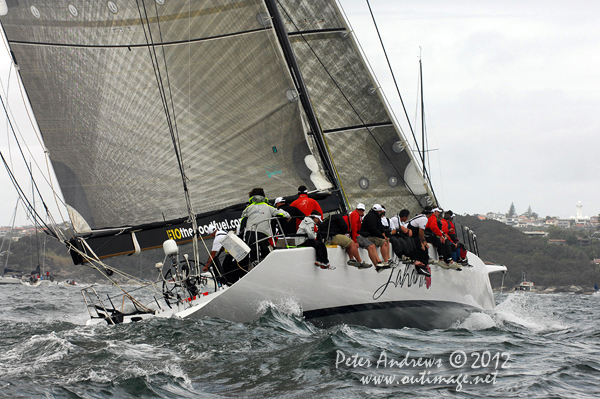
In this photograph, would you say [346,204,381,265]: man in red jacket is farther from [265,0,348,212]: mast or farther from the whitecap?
the whitecap

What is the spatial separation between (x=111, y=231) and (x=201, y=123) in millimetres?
1976

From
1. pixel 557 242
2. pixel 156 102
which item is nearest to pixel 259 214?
pixel 156 102

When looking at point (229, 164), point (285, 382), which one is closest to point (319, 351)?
point (285, 382)

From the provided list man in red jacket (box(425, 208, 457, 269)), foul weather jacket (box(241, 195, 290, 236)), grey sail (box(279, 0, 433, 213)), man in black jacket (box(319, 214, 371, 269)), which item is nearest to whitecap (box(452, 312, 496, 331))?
man in red jacket (box(425, 208, 457, 269))

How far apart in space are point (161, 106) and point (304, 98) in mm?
2096

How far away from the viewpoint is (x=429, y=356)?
5230mm

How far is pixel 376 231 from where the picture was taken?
7.24 m

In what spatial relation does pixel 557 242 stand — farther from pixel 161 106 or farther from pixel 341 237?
pixel 341 237

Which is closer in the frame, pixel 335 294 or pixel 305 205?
pixel 335 294

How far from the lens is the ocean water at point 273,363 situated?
3822 millimetres

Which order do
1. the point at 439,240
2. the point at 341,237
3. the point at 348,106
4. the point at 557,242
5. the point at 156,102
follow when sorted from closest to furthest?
the point at 341,237 → the point at 156,102 → the point at 439,240 → the point at 348,106 → the point at 557,242

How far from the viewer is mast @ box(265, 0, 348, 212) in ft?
26.6

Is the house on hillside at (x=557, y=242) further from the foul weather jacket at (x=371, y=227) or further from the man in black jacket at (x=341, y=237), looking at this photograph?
the man in black jacket at (x=341, y=237)

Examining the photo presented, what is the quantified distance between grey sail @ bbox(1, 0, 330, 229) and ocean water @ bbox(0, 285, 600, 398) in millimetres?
2817
